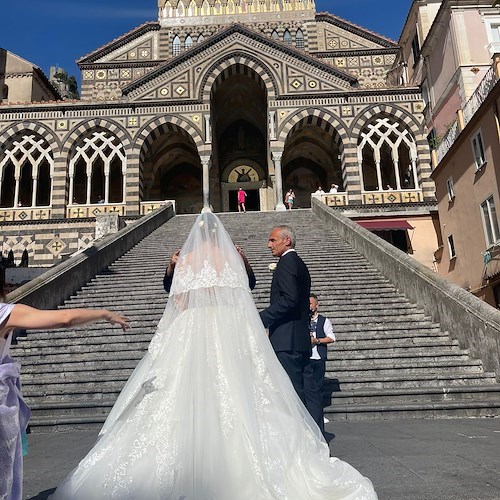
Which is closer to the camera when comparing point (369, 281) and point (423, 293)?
point (423, 293)

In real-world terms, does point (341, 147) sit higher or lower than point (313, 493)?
higher

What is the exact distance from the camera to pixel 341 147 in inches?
975

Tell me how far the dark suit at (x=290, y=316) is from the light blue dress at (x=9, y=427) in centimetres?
215

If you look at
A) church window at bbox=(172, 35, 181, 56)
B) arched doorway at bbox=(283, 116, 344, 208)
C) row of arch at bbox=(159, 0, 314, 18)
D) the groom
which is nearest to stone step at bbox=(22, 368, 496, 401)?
the groom

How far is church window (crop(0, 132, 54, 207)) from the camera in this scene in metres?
24.1

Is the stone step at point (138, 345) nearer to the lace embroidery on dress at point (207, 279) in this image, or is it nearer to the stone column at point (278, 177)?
the lace embroidery on dress at point (207, 279)

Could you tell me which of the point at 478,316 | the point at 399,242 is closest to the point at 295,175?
the point at 399,242

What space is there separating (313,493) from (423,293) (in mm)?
6910

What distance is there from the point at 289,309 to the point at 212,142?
942 inches

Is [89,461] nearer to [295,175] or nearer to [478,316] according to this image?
[478,316]

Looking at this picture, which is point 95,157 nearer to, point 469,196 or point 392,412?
point 469,196

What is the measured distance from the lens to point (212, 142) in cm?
2683

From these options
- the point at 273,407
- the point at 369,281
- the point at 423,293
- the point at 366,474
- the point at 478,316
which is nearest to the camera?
the point at 273,407

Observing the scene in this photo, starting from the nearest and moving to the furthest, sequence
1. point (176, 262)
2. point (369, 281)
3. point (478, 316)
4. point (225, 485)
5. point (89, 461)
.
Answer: point (225, 485) < point (89, 461) < point (176, 262) < point (478, 316) < point (369, 281)
